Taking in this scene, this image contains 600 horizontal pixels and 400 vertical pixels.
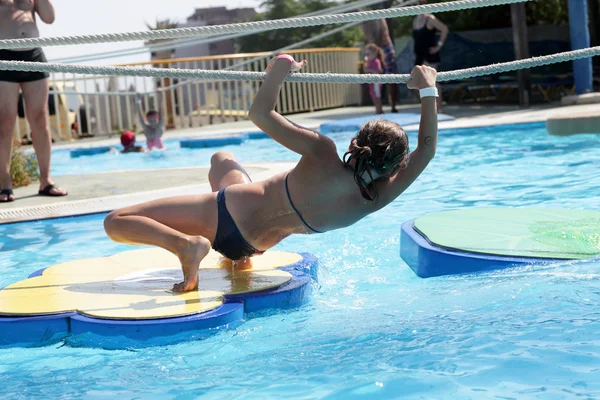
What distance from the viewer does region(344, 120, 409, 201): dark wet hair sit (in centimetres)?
337

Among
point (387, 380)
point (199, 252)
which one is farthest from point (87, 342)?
point (387, 380)

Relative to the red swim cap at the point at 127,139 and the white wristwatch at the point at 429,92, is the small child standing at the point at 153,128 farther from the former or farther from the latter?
the white wristwatch at the point at 429,92

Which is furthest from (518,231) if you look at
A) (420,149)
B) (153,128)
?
(153,128)

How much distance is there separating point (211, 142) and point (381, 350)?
965 centimetres

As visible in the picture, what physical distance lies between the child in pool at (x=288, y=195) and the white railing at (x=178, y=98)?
→ 35.7 feet

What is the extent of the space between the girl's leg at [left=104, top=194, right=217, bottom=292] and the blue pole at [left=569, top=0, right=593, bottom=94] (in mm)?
9925

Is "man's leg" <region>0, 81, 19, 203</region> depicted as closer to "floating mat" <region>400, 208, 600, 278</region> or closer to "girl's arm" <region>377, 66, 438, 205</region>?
"floating mat" <region>400, 208, 600, 278</region>

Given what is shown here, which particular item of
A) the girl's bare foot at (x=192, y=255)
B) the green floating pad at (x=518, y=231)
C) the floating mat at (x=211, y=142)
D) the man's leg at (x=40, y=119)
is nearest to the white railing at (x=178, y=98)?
the floating mat at (x=211, y=142)

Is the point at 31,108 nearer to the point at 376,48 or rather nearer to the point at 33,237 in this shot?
the point at 33,237

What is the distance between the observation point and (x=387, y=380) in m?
2.78

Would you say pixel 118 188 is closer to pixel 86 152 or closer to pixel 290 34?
pixel 86 152

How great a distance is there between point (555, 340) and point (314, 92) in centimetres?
1494

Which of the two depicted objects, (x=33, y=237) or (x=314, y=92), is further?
(x=314, y=92)

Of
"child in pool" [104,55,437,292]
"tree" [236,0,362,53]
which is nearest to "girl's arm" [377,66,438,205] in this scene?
"child in pool" [104,55,437,292]
